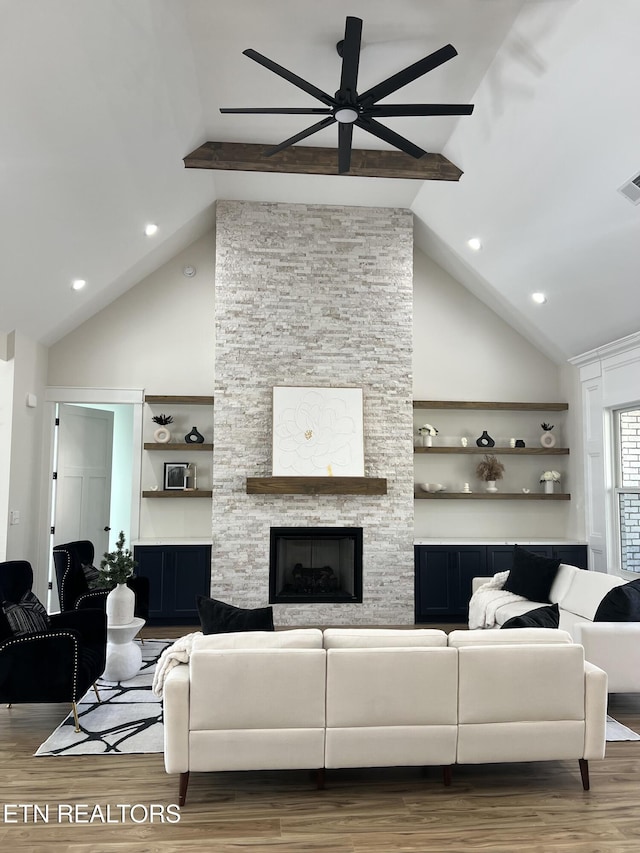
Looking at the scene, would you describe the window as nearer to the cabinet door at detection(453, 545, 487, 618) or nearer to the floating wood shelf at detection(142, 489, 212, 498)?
the cabinet door at detection(453, 545, 487, 618)

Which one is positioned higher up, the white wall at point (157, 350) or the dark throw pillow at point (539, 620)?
the white wall at point (157, 350)

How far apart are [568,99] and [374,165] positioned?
2067mm

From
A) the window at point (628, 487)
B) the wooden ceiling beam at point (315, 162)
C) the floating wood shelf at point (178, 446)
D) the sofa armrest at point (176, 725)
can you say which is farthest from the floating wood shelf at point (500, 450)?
the sofa armrest at point (176, 725)

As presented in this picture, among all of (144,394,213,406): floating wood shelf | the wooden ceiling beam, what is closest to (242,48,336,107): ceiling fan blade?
the wooden ceiling beam

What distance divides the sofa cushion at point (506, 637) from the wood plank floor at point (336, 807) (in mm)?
665

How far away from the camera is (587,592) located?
514 centimetres

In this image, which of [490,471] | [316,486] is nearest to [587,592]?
[490,471]

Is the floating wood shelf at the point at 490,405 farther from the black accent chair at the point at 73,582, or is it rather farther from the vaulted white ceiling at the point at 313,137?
the black accent chair at the point at 73,582

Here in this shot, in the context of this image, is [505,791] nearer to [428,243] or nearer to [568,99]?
[568,99]

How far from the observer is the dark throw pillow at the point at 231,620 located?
3.39 metres

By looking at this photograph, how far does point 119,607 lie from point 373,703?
2354 mm

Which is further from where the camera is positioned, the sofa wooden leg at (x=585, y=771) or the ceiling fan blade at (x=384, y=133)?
the ceiling fan blade at (x=384, y=133)

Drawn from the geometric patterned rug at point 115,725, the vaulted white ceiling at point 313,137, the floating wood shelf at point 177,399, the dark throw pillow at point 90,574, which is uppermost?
the vaulted white ceiling at point 313,137

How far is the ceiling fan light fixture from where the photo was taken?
144 inches
